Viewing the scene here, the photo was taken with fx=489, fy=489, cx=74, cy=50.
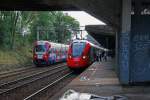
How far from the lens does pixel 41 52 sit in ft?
177

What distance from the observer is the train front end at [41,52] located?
53.7 meters

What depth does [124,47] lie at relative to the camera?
71.8ft

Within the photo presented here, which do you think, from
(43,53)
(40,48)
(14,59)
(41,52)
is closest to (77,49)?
(43,53)

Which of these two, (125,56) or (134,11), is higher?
(134,11)

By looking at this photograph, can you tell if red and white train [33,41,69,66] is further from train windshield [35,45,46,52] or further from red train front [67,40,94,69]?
red train front [67,40,94,69]

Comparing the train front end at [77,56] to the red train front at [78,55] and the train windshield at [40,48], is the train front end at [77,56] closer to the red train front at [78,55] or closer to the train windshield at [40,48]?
the red train front at [78,55]

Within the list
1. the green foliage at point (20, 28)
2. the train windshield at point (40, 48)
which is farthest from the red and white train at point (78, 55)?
the green foliage at point (20, 28)

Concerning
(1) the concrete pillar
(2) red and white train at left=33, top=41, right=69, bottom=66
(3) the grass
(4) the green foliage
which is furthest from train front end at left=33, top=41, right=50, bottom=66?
(1) the concrete pillar

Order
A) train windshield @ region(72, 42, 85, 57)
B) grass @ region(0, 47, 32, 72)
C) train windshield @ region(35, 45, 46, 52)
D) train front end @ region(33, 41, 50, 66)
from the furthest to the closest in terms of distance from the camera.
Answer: train windshield @ region(35, 45, 46, 52)
train front end @ region(33, 41, 50, 66)
grass @ region(0, 47, 32, 72)
train windshield @ region(72, 42, 85, 57)

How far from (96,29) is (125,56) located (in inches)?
1266

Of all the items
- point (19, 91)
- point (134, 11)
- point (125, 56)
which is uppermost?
point (134, 11)

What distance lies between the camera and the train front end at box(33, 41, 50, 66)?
176ft

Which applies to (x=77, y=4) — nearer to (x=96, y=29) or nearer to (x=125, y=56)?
(x=125, y=56)

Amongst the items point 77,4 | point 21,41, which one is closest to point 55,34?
point 21,41
